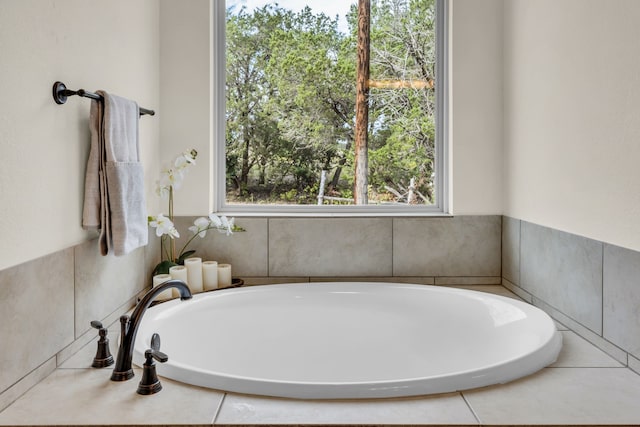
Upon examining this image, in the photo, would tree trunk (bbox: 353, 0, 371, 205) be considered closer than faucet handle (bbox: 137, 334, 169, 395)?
No

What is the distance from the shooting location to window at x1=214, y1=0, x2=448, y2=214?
2.85 metres

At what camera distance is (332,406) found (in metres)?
1.32

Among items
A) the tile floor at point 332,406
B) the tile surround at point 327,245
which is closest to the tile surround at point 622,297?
the tile floor at point 332,406

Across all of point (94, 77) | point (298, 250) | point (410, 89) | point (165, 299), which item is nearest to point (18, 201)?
point (94, 77)

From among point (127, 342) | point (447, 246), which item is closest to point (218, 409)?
point (127, 342)

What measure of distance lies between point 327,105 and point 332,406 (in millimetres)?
1851

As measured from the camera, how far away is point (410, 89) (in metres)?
2.87

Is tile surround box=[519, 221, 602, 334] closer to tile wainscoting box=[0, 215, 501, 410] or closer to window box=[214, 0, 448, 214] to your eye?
tile wainscoting box=[0, 215, 501, 410]

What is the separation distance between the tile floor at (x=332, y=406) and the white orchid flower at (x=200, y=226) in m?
1.08

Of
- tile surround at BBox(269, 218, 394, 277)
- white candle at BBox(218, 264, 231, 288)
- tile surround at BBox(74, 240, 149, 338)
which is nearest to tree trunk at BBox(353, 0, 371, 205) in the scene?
tile surround at BBox(269, 218, 394, 277)

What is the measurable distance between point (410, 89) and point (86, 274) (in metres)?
1.83

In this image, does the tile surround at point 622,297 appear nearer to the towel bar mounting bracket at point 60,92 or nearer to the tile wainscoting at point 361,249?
the tile wainscoting at point 361,249

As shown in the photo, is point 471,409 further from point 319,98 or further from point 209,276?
point 319,98

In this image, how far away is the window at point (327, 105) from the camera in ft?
9.34
